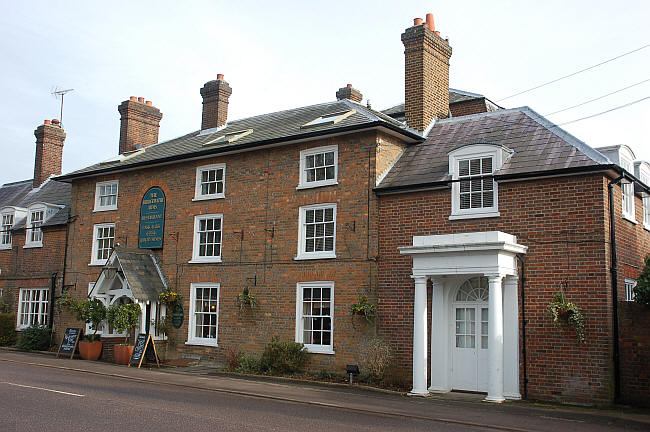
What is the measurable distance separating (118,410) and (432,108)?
13620 millimetres

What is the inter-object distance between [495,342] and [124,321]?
12.4m

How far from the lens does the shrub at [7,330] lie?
1094 inches

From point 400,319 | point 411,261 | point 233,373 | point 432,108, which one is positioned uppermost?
point 432,108

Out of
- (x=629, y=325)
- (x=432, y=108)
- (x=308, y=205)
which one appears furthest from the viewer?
(x=432, y=108)

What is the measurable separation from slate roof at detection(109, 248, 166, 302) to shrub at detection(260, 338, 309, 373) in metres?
5.30

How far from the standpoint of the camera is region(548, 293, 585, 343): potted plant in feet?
46.9

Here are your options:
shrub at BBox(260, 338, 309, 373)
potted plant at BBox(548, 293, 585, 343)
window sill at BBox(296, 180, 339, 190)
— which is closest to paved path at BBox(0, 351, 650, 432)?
shrub at BBox(260, 338, 309, 373)

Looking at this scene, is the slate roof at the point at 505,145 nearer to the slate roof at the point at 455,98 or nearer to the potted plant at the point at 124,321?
the slate roof at the point at 455,98

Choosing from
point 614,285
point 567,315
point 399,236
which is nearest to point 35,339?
point 399,236

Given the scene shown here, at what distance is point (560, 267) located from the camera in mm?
15062

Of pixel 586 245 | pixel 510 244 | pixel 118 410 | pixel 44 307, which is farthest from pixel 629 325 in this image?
pixel 44 307

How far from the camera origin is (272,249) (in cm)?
2011

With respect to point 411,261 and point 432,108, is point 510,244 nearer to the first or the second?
point 411,261

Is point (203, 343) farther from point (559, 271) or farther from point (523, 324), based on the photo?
point (559, 271)
